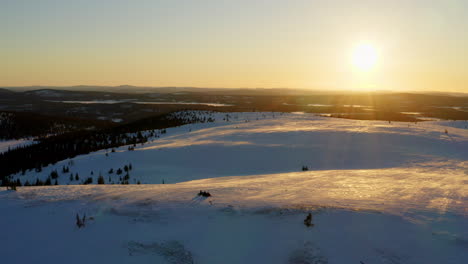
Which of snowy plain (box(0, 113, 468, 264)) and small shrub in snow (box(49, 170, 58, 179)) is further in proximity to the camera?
small shrub in snow (box(49, 170, 58, 179))

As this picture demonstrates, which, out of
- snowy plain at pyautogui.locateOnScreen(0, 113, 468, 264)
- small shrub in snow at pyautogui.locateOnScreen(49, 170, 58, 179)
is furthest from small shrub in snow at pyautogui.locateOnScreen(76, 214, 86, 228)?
small shrub in snow at pyautogui.locateOnScreen(49, 170, 58, 179)

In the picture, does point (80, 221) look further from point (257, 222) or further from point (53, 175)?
point (53, 175)

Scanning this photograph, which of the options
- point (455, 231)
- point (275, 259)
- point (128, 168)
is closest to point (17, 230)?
point (275, 259)

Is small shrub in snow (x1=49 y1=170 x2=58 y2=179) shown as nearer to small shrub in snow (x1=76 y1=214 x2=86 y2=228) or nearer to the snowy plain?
the snowy plain

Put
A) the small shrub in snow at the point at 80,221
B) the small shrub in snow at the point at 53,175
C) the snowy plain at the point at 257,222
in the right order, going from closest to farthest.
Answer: the snowy plain at the point at 257,222
the small shrub in snow at the point at 80,221
the small shrub in snow at the point at 53,175

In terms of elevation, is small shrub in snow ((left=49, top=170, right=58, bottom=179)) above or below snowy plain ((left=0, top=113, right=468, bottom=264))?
below

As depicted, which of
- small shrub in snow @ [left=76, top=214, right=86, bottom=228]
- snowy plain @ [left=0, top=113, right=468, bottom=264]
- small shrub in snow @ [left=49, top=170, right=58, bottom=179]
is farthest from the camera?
small shrub in snow @ [left=49, top=170, right=58, bottom=179]

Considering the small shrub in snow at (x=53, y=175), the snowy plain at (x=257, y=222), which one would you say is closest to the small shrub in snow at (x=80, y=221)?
the snowy plain at (x=257, y=222)

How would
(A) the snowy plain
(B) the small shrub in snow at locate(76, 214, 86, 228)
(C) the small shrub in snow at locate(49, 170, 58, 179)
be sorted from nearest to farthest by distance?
(A) the snowy plain < (B) the small shrub in snow at locate(76, 214, 86, 228) < (C) the small shrub in snow at locate(49, 170, 58, 179)

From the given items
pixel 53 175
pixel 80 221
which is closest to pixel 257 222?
pixel 80 221

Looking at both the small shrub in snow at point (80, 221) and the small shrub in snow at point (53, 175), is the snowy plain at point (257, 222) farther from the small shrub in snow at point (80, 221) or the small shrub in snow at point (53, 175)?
the small shrub in snow at point (53, 175)

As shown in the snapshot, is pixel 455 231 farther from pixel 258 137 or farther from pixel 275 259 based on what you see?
pixel 258 137

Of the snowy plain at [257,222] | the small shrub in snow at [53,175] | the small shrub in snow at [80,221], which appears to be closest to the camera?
the snowy plain at [257,222]
